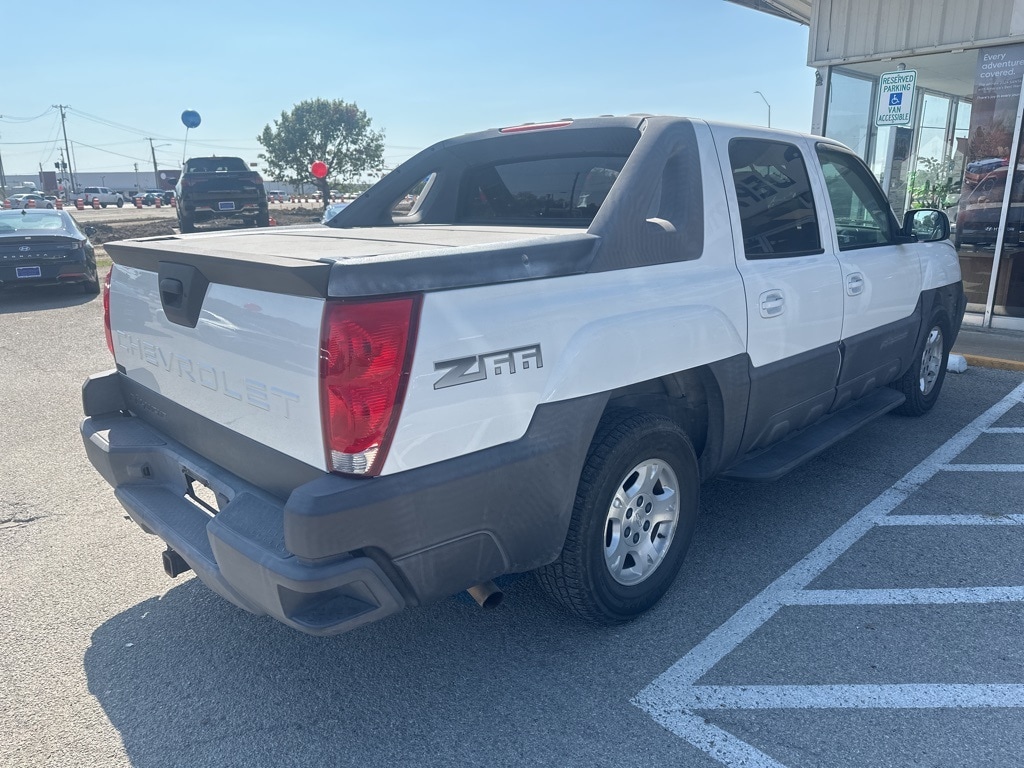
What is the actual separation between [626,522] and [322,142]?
60344mm

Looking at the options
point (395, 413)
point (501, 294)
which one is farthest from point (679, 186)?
point (395, 413)

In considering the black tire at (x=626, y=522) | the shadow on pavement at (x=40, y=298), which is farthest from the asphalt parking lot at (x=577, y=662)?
the shadow on pavement at (x=40, y=298)

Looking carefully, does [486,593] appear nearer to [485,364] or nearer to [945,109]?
[485,364]

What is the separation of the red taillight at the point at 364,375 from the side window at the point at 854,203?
2946 mm

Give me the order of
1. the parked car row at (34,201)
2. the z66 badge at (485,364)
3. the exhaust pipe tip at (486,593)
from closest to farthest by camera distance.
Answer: the z66 badge at (485,364) → the exhaust pipe tip at (486,593) → the parked car row at (34,201)

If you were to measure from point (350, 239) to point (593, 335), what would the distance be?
3.55ft

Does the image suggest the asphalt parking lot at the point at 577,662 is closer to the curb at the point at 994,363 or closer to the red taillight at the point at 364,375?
the red taillight at the point at 364,375

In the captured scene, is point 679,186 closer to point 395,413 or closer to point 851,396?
point 395,413

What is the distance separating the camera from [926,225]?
5.11m

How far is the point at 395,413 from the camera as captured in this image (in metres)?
2.16

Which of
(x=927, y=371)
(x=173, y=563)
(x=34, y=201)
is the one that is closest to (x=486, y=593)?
(x=173, y=563)

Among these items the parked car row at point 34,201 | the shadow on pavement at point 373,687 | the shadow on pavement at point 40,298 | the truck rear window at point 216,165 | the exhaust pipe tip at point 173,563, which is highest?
the truck rear window at point 216,165

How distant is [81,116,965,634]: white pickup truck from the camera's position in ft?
7.13

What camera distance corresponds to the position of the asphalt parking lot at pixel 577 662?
2439mm
